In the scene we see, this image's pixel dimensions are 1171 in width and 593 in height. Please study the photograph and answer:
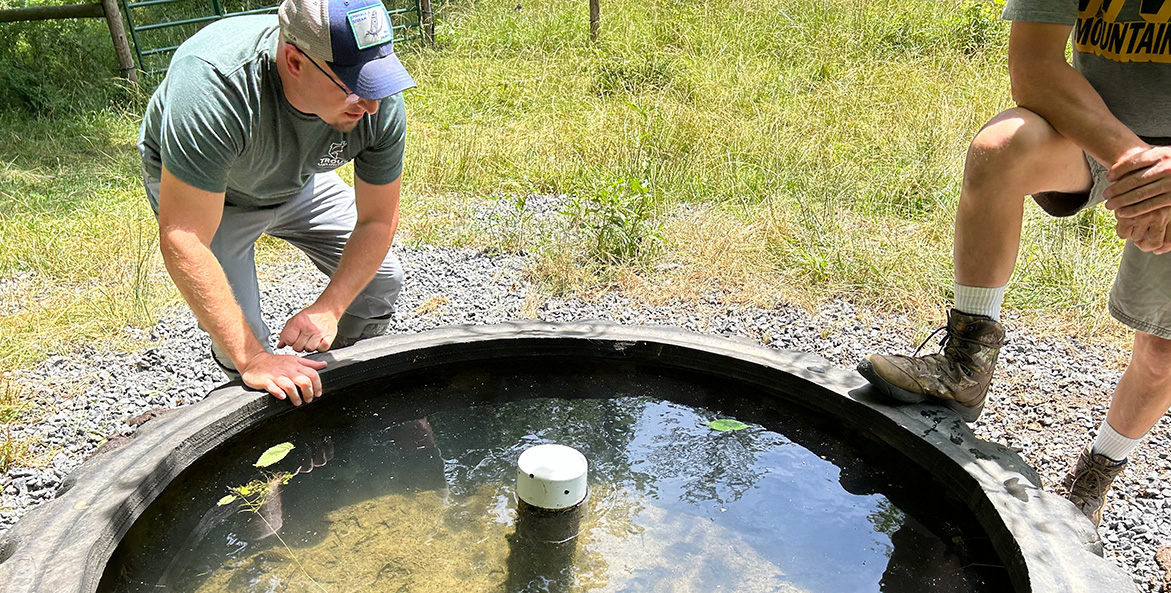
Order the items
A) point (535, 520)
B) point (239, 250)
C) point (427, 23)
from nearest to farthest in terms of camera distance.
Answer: point (535, 520) → point (239, 250) → point (427, 23)

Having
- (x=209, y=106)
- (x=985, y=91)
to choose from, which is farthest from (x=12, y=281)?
(x=985, y=91)

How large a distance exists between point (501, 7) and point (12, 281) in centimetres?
576

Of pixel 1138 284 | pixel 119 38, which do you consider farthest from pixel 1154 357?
pixel 119 38

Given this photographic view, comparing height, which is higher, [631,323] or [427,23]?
[631,323]

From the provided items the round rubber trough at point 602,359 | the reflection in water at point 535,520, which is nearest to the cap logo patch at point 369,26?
the round rubber trough at point 602,359

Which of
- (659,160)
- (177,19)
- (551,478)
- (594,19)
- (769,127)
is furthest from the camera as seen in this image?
(177,19)

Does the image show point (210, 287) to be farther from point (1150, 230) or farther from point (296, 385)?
point (1150, 230)

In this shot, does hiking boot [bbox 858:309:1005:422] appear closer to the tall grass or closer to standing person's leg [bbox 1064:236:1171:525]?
standing person's leg [bbox 1064:236:1171:525]

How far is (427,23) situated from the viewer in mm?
7527

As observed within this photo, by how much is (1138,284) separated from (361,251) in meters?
1.86

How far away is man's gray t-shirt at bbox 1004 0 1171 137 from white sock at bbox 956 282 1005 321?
47 cm

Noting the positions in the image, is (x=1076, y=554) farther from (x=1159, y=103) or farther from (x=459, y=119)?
(x=459, y=119)

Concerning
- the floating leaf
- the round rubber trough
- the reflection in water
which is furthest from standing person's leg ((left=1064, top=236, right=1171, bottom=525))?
the floating leaf

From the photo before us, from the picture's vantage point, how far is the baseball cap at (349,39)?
1.74 meters
